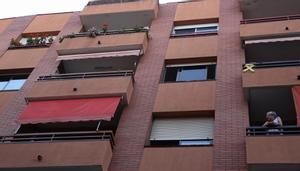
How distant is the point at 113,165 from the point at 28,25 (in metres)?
13.2

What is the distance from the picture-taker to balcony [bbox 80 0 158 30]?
22453 mm

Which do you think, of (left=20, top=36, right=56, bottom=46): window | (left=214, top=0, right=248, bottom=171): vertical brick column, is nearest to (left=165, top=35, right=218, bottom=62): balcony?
(left=214, top=0, right=248, bottom=171): vertical brick column

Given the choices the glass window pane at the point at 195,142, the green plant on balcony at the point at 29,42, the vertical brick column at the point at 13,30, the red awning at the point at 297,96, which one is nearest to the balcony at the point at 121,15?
the green plant on balcony at the point at 29,42

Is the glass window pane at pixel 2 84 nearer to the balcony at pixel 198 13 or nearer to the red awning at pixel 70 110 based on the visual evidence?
the red awning at pixel 70 110

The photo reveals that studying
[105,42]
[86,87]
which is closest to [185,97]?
[86,87]

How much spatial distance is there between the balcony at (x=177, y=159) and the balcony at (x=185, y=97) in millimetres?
1994

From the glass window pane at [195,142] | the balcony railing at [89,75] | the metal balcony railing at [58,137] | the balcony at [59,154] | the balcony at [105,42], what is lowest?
the balcony at [59,154]

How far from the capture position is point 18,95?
60.8 ft

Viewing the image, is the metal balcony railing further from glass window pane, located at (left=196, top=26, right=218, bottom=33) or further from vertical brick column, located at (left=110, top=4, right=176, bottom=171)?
glass window pane, located at (left=196, top=26, right=218, bottom=33)

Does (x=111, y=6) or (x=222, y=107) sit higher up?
(x=111, y=6)

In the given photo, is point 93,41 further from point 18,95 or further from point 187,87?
point 187,87

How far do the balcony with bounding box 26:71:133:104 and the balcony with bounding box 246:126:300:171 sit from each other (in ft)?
18.3

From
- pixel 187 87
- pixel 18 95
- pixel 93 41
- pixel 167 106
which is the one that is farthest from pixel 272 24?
pixel 18 95

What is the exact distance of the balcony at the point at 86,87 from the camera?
16547 millimetres
